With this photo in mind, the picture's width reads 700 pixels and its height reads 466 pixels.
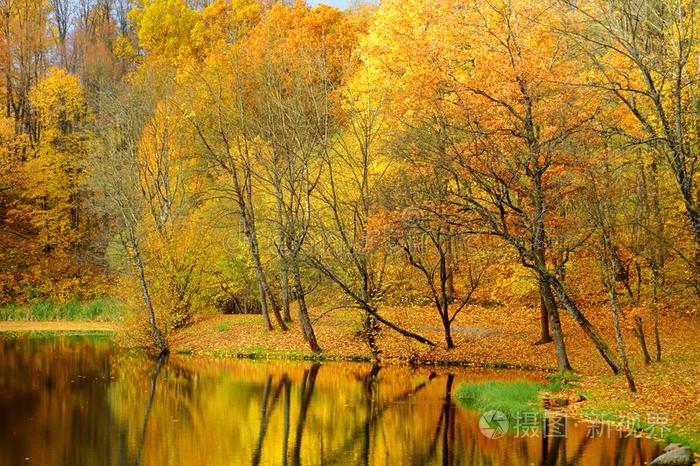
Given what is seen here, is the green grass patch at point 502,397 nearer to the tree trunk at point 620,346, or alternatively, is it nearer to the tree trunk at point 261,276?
the tree trunk at point 620,346

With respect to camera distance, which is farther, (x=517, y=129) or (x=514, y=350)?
(x=514, y=350)

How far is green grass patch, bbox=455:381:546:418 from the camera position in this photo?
17.3 m

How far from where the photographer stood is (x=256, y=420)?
17750 millimetres

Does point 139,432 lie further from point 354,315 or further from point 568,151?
point 354,315

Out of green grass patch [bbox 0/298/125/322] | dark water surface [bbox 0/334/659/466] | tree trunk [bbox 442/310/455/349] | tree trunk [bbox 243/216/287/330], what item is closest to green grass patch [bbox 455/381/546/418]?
dark water surface [bbox 0/334/659/466]

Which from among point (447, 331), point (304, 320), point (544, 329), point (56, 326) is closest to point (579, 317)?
point (544, 329)

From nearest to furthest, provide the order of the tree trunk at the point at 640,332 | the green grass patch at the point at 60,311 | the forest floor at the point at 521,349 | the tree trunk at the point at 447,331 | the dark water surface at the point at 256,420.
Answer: the dark water surface at the point at 256,420 < the forest floor at the point at 521,349 < the tree trunk at the point at 640,332 < the tree trunk at the point at 447,331 < the green grass patch at the point at 60,311

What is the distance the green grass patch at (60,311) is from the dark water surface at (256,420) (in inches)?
541

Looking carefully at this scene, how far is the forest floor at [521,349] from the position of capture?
16328 millimetres

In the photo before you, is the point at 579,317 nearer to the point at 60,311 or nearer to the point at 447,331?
the point at 447,331

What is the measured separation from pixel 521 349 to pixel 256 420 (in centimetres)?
1149

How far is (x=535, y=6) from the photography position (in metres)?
22.7

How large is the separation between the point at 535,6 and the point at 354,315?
14626 millimetres

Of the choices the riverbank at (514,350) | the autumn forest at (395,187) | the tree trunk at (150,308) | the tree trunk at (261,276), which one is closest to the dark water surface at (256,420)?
the riverbank at (514,350)
